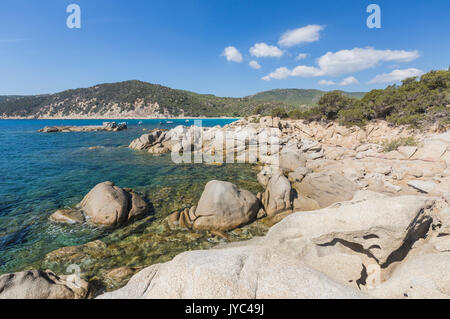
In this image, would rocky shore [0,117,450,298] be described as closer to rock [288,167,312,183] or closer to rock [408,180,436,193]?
rock [408,180,436,193]

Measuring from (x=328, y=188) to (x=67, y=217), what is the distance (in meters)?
14.0

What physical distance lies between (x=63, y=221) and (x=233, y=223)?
8.18 metres

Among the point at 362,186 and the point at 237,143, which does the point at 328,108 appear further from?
the point at 362,186

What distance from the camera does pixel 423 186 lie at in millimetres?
9492

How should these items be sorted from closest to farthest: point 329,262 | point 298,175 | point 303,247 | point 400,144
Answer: point 329,262 < point 303,247 < point 298,175 < point 400,144

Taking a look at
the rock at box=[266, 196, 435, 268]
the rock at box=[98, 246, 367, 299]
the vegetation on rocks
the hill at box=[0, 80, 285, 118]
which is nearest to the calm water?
the rock at box=[98, 246, 367, 299]

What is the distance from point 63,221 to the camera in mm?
8531

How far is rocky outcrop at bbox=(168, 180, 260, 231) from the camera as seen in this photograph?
8281mm

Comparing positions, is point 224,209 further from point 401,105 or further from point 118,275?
point 401,105

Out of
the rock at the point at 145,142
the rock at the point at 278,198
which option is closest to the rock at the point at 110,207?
the rock at the point at 278,198

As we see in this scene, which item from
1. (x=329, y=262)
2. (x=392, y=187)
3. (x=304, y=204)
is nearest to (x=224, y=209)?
(x=304, y=204)

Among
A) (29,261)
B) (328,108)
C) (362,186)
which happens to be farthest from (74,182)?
(328,108)
